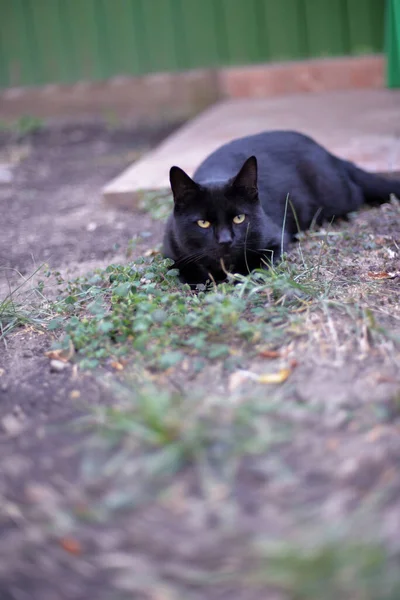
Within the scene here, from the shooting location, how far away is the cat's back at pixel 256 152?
3584 millimetres

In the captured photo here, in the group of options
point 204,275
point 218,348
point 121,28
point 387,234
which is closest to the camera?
point 218,348

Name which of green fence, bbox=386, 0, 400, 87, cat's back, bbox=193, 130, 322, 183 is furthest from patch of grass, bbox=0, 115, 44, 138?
cat's back, bbox=193, 130, 322, 183

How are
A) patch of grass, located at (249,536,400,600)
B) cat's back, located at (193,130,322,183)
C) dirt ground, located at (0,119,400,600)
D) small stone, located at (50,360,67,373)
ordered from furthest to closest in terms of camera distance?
cat's back, located at (193,130,322,183) → small stone, located at (50,360,67,373) → dirt ground, located at (0,119,400,600) → patch of grass, located at (249,536,400,600)

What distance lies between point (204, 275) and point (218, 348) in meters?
0.91

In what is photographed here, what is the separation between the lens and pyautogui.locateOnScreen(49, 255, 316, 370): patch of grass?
2441mm

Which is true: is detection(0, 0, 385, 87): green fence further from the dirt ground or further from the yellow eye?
the dirt ground

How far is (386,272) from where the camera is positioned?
3.09 meters

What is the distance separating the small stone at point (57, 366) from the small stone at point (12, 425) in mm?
320

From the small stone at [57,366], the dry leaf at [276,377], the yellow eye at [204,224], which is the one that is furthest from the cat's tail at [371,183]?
the small stone at [57,366]

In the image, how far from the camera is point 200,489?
1.78 meters

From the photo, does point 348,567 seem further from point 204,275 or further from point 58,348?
point 204,275

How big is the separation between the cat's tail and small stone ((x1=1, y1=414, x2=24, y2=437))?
8.45ft

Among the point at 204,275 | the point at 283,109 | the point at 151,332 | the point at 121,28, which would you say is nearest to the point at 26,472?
the point at 151,332

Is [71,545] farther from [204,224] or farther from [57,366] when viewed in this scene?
[204,224]
